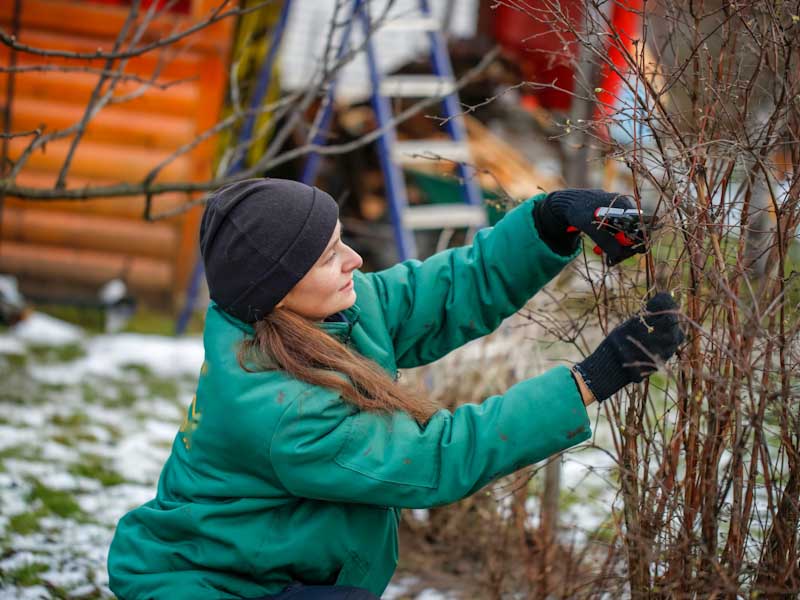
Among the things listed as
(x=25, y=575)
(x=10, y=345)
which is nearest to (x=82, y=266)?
(x=10, y=345)

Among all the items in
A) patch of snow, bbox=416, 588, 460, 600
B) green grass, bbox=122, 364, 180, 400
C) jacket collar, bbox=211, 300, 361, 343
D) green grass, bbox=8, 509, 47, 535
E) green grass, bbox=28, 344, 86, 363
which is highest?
green grass, bbox=28, 344, 86, 363

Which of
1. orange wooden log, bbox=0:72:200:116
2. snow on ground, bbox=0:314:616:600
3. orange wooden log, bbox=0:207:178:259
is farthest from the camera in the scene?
orange wooden log, bbox=0:207:178:259

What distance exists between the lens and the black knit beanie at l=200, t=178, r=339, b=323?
1959 millimetres

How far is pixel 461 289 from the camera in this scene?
2293 mm

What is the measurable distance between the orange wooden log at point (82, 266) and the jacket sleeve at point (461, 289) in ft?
15.1

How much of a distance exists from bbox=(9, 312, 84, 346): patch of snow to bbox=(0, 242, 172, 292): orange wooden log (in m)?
0.64

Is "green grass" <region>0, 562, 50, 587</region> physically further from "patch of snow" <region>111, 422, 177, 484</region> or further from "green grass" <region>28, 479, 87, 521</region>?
"patch of snow" <region>111, 422, 177, 484</region>

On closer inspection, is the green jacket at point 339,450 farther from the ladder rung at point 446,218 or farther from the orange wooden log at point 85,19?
the orange wooden log at point 85,19

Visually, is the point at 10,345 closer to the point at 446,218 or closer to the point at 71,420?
the point at 71,420

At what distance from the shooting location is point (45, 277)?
658 centimetres

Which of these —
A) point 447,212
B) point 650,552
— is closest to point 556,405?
point 650,552

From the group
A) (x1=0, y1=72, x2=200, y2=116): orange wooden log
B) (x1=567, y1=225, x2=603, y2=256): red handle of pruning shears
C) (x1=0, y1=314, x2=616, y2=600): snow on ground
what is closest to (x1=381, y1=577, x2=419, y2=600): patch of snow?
(x1=0, y1=314, x2=616, y2=600): snow on ground

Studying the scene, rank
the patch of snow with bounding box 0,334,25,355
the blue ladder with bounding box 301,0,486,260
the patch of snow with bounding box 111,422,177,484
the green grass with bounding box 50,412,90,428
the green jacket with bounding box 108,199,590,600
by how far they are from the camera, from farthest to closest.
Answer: the blue ladder with bounding box 301,0,486,260
the patch of snow with bounding box 0,334,25,355
the green grass with bounding box 50,412,90,428
the patch of snow with bounding box 111,422,177,484
the green jacket with bounding box 108,199,590,600

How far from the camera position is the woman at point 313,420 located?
180 centimetres
